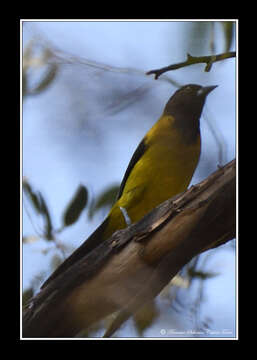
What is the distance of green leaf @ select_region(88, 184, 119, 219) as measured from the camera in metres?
1.56

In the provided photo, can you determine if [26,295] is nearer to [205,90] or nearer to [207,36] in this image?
[205,90]

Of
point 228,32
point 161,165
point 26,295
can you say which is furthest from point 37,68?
point 26,295

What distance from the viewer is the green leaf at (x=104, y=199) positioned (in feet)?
5.13

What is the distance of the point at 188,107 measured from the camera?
5.45ft

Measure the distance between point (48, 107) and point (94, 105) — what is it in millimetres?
157

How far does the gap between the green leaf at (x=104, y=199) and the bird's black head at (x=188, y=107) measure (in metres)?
0.33

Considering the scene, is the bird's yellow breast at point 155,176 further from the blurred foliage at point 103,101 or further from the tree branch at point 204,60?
the tree branch at point 204,60

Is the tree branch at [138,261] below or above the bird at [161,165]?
below

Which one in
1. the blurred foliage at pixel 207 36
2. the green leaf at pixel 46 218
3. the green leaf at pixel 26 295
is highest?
the blurred foliage at pixel 207 36

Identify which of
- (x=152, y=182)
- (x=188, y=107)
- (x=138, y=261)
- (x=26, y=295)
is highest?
(x=188, y=107)

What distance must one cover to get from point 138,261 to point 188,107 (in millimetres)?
627

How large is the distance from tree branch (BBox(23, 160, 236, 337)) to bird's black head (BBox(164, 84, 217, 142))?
0.30 meters

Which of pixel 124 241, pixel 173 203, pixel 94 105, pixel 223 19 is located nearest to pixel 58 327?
pixel 124 241

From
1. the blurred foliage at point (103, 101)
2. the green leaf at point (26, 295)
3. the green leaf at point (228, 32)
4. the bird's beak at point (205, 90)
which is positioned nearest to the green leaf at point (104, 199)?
the blurred foliage at point (103, 101)
